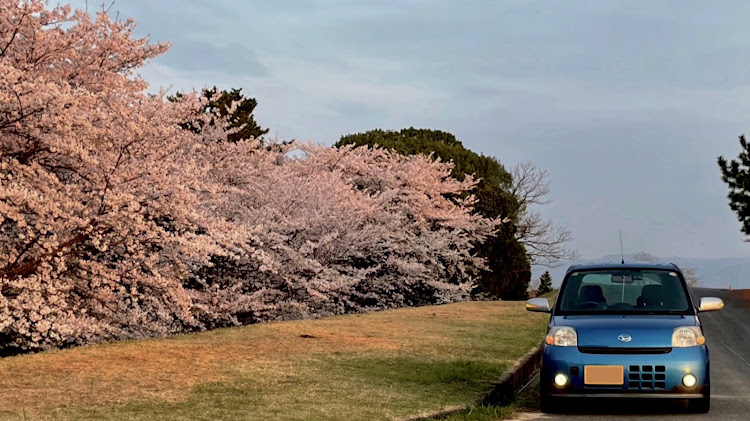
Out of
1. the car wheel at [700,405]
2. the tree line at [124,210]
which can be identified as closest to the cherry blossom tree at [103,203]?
the tree line at [124,210]

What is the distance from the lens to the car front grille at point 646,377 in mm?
9258

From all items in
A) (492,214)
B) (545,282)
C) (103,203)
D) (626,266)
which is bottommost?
(545,282)

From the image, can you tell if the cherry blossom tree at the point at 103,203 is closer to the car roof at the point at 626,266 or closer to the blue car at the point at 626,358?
the car roof at the point at 626,266

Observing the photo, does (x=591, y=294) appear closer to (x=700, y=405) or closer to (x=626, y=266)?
(x=626, y=266)

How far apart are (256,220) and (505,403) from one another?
42.6ft

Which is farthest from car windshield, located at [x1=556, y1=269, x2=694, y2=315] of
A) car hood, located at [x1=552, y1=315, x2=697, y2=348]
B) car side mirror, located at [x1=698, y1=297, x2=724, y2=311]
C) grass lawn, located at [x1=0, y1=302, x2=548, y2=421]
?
grass lawn, located at [x1=0, y1=302, x2=548, y2=421]

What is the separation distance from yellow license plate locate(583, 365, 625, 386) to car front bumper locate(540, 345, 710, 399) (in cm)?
3

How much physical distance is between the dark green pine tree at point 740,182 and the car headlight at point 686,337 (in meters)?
41.8

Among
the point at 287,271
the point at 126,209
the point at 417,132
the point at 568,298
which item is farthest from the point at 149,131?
the point at 417,132

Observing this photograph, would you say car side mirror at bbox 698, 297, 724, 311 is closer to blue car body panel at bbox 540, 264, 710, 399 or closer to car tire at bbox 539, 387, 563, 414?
blue car body panel at bbox 540, 264, 710, 399

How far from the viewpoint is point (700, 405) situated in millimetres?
9680

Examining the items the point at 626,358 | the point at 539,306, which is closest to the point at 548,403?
the point at 626,358

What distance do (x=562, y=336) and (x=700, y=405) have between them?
63.6 inches

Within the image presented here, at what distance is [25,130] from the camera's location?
45.1ft
